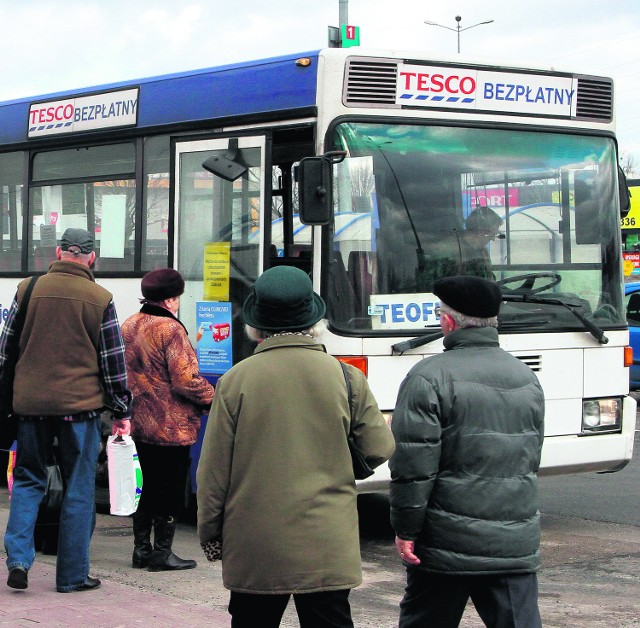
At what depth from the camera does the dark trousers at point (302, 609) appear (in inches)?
149

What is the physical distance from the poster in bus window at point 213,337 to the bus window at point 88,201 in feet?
3.09

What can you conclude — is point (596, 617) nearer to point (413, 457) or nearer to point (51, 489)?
point (413, 457)

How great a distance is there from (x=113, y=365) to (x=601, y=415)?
352 cm

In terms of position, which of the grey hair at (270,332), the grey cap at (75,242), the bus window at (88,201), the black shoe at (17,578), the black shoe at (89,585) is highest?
the bus window at (88,201)

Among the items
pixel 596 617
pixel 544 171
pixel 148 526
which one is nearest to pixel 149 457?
pixel 148 526

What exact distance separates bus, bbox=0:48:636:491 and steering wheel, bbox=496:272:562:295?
13 mm

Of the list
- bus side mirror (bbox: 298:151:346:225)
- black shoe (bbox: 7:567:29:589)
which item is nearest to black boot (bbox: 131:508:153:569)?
black shoe (bbox: 7:567:29:589)

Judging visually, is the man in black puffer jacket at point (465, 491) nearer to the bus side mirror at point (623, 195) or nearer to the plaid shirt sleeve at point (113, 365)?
the plaid shirt sleeve at point (113, 365)

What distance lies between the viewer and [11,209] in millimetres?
10039

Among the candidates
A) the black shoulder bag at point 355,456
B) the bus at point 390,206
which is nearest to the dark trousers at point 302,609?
the black shoulder bag at point 355,456

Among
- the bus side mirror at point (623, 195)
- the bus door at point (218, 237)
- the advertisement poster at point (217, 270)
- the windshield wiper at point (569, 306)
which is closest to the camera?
the windshield wiper at point (569, 306)

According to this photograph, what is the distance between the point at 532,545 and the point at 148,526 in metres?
3.52

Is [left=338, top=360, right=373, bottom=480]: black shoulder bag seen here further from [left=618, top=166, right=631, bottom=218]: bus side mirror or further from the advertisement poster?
[left=618, top=166, right=631, bottom=218]: bus side mirror

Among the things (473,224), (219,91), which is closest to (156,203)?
(219,91)
